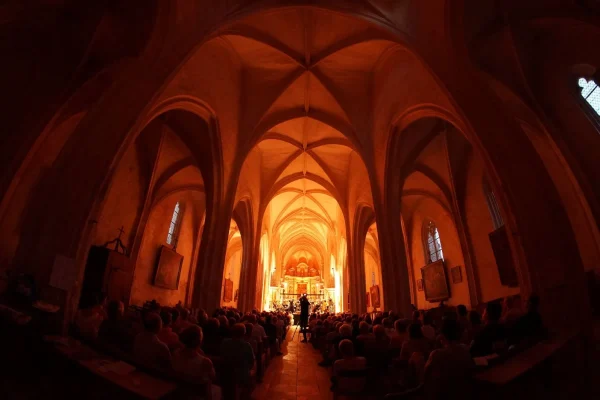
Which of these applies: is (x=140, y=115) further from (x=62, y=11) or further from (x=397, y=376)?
(x=397, y=376)

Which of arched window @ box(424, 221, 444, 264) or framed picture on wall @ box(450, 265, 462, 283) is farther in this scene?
arched window @ box(424, 221, 444, 264)

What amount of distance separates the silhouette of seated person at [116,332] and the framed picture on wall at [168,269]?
10.6m

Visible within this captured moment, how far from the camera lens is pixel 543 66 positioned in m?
7.94

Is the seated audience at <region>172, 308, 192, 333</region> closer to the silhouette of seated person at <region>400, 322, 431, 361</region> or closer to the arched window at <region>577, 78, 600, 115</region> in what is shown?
the silhouette of seated person at <region>400, 322, 431, 361</region>

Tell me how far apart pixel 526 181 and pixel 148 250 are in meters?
13.9

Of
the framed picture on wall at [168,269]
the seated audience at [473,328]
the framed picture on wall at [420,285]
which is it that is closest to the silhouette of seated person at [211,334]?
the seated audience at [473,328]

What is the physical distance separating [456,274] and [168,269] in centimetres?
1397

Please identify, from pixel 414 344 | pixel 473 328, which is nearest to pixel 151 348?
pixel 414 344

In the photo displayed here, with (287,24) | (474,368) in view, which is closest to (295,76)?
(287,24)

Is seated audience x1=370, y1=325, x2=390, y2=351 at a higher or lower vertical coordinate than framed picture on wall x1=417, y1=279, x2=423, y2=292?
lower

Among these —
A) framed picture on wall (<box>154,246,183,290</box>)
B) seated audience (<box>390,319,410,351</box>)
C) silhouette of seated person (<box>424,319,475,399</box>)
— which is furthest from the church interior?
seated audience (<box>390,319,410,351</box>)

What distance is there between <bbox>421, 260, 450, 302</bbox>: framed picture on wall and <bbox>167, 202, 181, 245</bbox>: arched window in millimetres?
13882

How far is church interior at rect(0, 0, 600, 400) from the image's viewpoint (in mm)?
2967

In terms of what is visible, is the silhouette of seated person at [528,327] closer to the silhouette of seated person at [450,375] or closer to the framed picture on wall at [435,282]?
the silhouette of seated person at [450,375]
